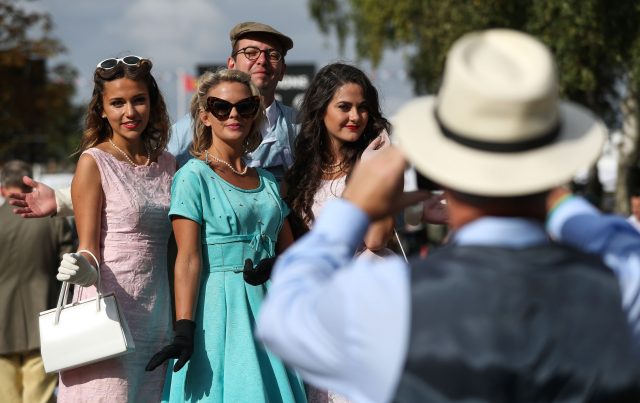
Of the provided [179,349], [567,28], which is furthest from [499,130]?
[567,28]

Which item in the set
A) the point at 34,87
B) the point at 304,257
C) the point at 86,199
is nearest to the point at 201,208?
the point at 86,199

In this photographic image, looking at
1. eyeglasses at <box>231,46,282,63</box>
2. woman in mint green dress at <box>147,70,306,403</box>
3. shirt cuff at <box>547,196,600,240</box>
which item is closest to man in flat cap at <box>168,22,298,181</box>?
eyeglasses at <box>231,46,282,63</box>

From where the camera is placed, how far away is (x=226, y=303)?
4.54m

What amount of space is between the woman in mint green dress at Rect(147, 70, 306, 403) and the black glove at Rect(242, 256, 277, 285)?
17 mm

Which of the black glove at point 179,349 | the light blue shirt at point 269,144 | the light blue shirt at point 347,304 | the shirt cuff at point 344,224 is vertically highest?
the shirt cuff at point 344,224

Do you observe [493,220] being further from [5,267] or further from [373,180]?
[5,267]

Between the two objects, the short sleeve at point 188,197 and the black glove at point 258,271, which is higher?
the short sleeve at point 188,197

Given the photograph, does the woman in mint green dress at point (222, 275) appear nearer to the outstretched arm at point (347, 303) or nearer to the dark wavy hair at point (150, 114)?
the dark wavy hair at point (150, 114)

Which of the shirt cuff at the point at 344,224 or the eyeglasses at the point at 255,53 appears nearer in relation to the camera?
the shirt cuff at the point at 344,224

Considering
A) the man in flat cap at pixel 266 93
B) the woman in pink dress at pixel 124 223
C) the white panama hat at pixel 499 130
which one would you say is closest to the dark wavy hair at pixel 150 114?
the woman in pink dress at pixel 124 223

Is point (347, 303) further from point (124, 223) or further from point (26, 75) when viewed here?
point (26, 75)

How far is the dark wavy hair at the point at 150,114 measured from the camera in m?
4.88

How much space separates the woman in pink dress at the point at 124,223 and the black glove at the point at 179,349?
32cm

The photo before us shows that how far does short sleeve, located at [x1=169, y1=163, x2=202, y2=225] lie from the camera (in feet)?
14.7
